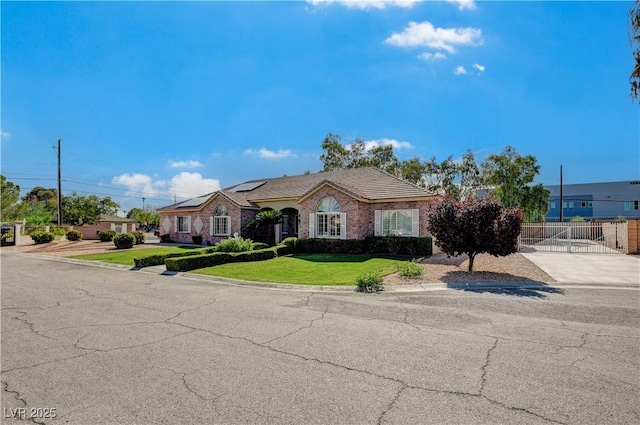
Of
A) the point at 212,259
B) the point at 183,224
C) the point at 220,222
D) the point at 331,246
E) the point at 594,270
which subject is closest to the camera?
the point at 594,270

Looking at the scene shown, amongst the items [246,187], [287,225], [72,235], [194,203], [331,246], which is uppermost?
[246,187]

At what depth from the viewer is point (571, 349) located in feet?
18.6

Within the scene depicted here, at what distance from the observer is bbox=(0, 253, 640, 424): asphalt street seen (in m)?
3.73

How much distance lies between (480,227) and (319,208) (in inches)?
450

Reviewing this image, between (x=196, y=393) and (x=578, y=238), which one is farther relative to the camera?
(x=578, y=238)

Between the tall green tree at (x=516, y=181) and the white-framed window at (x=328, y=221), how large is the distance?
57.3 feet

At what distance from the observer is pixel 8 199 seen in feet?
162

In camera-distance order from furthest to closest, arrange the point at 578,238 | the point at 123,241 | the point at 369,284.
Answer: the point at 578,238 → the point at 123,241 → the point at 369,284

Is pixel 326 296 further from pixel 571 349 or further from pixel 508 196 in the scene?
pixel 508 196

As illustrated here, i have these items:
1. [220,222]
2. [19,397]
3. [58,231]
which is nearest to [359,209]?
[220,222]

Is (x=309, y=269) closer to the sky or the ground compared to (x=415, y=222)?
closer to the ground

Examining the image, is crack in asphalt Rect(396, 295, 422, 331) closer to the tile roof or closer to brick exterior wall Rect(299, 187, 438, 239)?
brick exterior wall Rect(299, 187, 438, 239)

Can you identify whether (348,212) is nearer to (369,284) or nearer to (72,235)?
(369,284)

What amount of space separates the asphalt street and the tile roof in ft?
38.9
